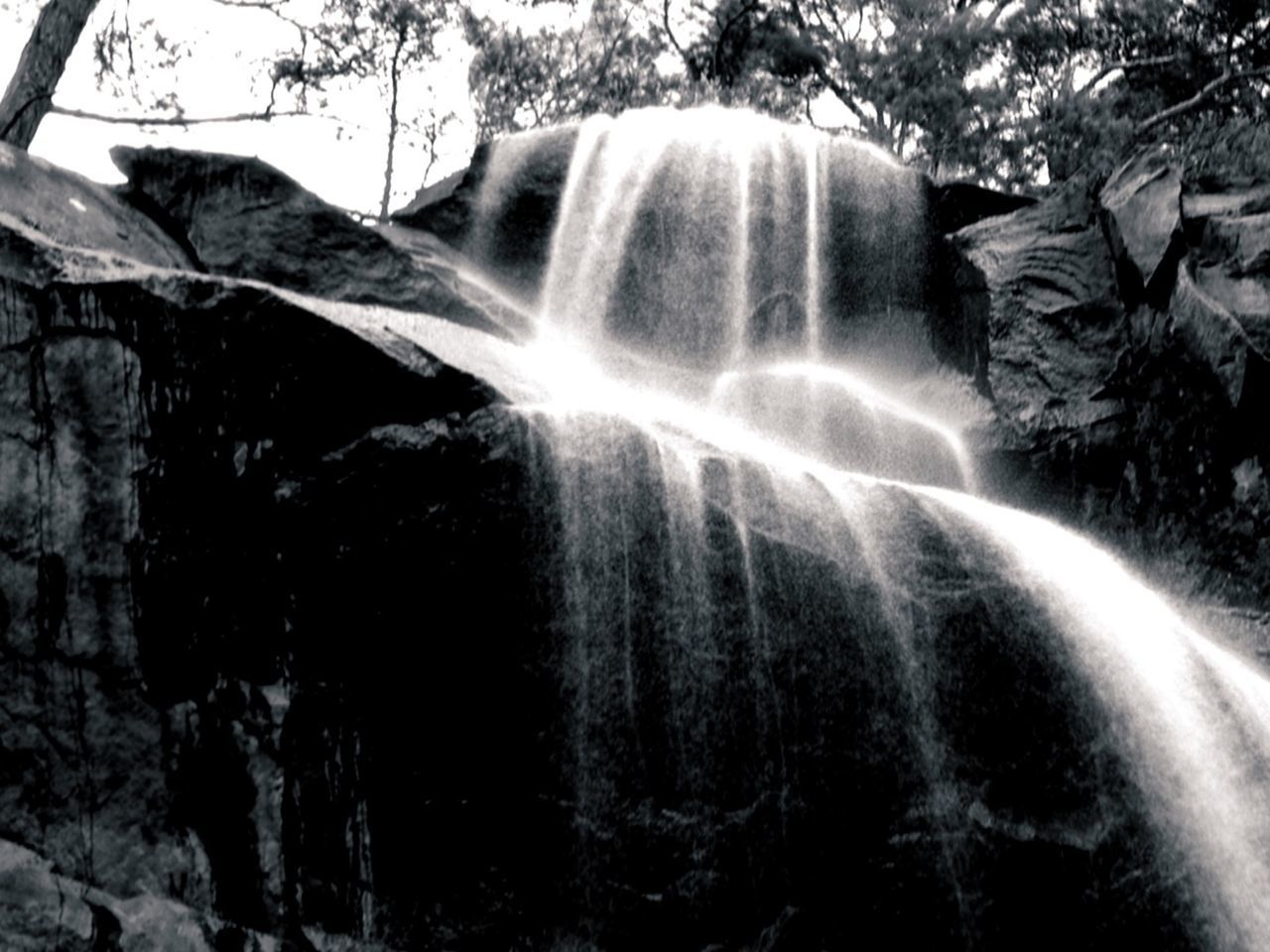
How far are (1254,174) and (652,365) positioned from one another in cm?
463

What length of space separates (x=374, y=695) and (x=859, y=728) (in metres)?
2.04

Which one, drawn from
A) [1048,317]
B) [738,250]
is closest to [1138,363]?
[1048,317]

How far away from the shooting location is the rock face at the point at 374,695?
4.11m

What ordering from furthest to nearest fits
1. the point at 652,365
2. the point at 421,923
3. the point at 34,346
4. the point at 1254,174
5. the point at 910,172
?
the point at 910,172 → the point at 652,365 → the point at 1254,174 → the point at 34,346 → the point at 421,923

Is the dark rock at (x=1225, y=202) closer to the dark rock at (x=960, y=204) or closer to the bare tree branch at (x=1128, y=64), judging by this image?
the dark rock at (x=960, y=204)

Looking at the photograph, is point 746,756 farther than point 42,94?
No

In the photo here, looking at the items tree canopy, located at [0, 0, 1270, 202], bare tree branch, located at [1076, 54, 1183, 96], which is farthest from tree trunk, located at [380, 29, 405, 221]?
bare tree branch, located at [1076, 54, 1183, 96]

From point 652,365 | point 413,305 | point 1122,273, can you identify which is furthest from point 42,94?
point 1122,273

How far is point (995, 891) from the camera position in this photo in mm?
4371

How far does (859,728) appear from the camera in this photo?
443 centimetres

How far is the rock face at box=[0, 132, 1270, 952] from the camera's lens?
4.11 meters

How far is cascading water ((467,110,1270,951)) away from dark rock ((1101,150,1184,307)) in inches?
131

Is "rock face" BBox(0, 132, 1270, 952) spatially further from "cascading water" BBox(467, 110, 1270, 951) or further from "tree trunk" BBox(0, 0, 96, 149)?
"tree trunk" BBox(0, 0, 96, 149)

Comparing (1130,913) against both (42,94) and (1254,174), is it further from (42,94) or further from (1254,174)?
(42,94)
